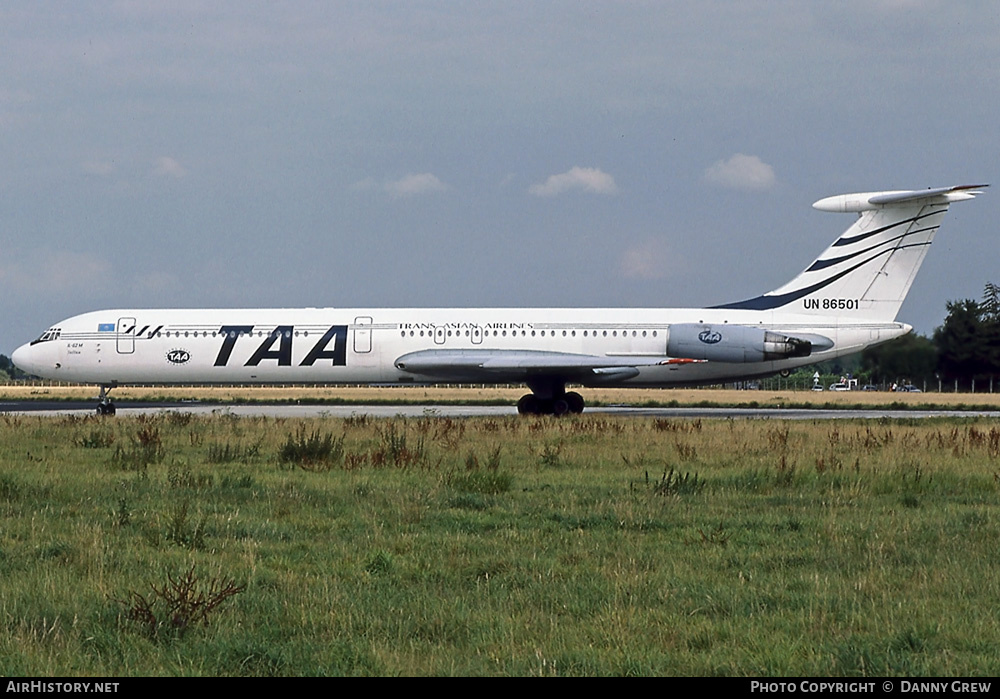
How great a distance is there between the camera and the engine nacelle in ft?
108

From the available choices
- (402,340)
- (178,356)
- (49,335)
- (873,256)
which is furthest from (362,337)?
(873,256)

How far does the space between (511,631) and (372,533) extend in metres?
3.74

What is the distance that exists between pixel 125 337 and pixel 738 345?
62.7ft

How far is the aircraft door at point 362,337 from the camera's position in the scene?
1350 inches

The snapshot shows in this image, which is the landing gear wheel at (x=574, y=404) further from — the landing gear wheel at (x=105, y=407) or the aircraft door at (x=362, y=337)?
the landing gear wheel at (x=105, y=407)

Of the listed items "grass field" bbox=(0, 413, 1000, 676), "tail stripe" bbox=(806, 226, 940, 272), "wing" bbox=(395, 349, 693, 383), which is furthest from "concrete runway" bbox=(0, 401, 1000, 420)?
"grass field" bbox=(0, 413, 1000, 676)

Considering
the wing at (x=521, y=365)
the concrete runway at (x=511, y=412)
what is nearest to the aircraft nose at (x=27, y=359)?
the concrete runway at (x=511, y=412)

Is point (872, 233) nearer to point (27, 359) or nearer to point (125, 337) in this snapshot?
point (125, 337)

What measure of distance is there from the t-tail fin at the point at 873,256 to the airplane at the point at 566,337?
3cm

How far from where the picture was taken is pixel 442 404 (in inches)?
1854

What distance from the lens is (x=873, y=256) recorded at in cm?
3391

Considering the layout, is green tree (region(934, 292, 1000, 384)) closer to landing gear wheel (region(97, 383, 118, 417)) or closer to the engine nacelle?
the engine nacelle

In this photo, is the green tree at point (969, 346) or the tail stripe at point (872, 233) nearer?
the tail stripe at point (872, 233)
